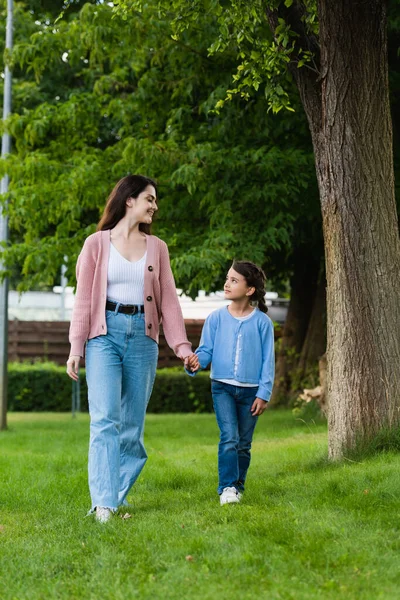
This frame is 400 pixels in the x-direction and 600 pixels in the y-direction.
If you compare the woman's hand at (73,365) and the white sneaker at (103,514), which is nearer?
the white sneaker at (103,514)

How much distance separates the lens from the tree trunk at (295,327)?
1805cm

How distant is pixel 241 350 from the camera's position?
6219mm

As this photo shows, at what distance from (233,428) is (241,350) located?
482mm

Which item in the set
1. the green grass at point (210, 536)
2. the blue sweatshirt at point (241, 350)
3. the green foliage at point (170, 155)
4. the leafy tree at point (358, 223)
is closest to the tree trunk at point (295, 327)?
the green foliage at point (170, 155)

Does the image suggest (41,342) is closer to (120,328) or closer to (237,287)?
(237,287)

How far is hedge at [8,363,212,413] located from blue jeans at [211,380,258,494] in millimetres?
15358

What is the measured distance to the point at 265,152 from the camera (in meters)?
Answer: 12.1

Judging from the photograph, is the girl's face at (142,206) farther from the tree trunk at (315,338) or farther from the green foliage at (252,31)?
the tree trunk at (315,338)

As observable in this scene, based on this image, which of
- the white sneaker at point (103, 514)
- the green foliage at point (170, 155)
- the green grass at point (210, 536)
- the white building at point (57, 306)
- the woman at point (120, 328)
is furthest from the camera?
the white building at point (57, 306)

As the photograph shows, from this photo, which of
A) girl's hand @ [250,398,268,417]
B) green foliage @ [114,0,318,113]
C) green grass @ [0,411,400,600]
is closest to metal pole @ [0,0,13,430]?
green foliage @ [114,0,318,113]

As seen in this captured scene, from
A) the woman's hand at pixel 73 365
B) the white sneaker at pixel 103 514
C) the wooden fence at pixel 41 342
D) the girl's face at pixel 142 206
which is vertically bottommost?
the wooden fence at pixel 41 342

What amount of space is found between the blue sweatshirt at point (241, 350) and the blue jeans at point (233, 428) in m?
0.09

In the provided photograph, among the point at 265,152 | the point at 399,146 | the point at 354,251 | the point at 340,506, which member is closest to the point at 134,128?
the point at 265,152

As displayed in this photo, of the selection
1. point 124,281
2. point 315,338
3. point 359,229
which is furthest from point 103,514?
point 315,338
